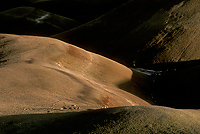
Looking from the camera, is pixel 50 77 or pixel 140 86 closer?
pixel 50 77

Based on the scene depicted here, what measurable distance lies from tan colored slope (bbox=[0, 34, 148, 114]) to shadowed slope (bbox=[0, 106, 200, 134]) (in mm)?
484

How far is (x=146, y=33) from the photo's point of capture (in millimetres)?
12656

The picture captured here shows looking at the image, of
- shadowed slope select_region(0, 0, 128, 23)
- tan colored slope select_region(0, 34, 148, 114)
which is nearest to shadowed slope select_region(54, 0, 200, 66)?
tan colored slope select_region(0, 34, 148, 114)

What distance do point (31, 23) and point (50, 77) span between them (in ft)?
58.3

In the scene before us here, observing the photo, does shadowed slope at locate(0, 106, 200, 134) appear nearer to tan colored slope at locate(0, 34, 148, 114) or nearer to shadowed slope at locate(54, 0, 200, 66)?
tan colored slope at locate(0, 34, 148, 114)

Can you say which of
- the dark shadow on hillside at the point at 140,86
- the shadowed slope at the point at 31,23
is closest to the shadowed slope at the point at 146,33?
the dark shadow on hillside at the point at 140,86

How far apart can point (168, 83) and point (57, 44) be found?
12.6ft

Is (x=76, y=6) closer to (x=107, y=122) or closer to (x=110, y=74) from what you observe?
(x=110, y=74)

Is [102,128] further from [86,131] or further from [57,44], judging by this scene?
[57,44]

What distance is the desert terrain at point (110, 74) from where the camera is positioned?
2.39 m

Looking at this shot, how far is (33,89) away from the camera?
394 cm

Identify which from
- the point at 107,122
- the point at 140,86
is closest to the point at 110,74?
the point at 140,86

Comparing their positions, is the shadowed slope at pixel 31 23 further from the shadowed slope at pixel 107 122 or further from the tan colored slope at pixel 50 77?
the shadowed slope at pixel 107 122

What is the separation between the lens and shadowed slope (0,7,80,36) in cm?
2081
